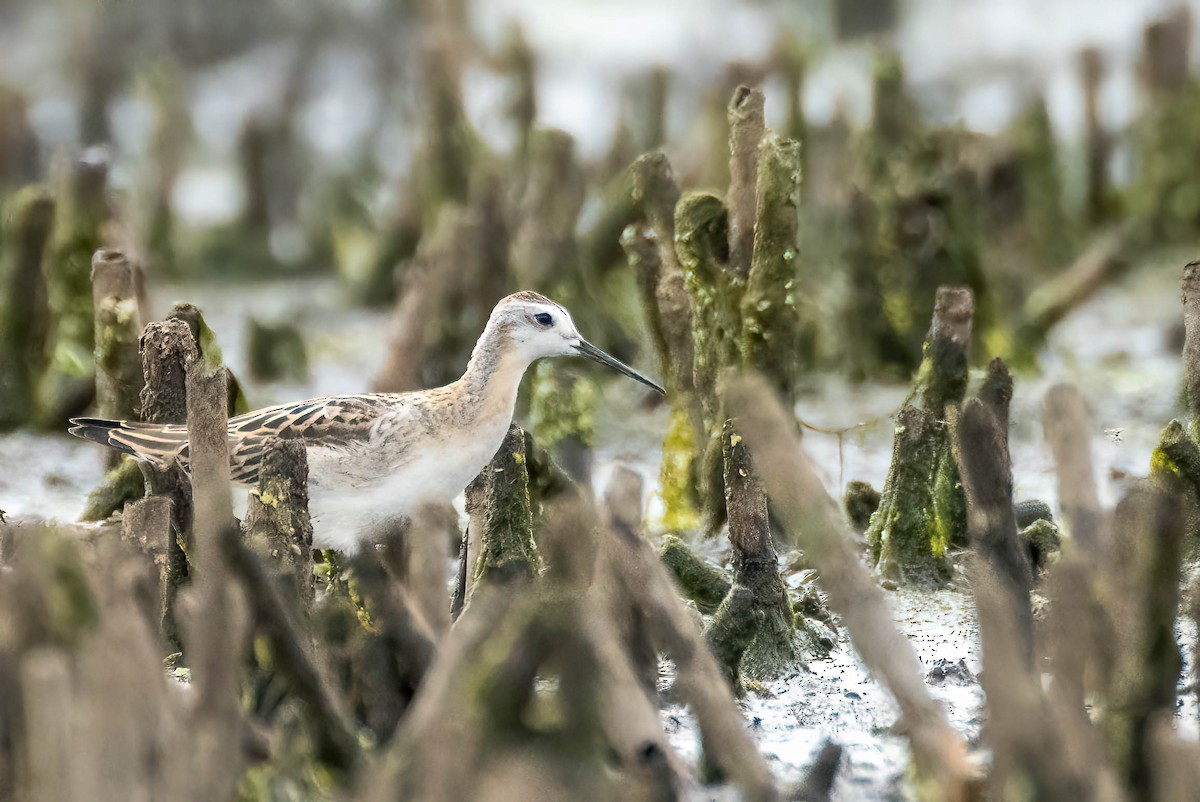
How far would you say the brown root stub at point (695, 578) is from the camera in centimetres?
395

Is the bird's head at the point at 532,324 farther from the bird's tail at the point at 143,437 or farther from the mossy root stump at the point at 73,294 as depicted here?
the mossy root stump at the point at 73,294

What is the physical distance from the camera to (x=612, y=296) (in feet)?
22.3

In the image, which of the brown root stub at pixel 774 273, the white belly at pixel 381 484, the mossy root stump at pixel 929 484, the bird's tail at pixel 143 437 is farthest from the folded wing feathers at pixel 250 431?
the mossy root stump at pixel 929 484

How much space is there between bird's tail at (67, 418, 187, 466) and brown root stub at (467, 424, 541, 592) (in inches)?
30.1

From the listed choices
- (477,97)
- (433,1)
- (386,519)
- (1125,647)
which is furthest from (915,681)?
(433,1)

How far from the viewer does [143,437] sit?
395 centimetres

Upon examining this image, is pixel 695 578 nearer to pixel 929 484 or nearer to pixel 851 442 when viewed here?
pixel 929 484

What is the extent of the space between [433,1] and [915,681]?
25.2ft

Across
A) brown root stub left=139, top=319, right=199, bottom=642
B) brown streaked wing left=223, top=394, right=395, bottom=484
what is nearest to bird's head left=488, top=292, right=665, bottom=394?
brown streaked wing left=223, top=394, right=395, bottom=484

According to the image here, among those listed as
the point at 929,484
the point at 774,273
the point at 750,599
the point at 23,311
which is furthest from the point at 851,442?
the point at 23,311

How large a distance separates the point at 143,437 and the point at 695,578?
143 cm

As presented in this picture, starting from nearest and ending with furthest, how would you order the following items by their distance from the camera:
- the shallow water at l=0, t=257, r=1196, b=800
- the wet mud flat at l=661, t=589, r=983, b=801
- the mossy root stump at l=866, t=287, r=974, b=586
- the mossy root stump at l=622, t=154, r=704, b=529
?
the wet mud flat at l=661, t=589, r=983, b=801
the shallow water at l=0, t=257, r=1196, b=800
the mossy root stump at l=866, t=287, r=974, b=586
the mossy root stump at l=622, t=154, r=704, b=529

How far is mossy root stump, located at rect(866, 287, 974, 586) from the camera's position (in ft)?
13.6

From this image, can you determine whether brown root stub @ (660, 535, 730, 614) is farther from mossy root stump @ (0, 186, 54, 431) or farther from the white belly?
mossy root stump @ (0, 186, 54, 431)
